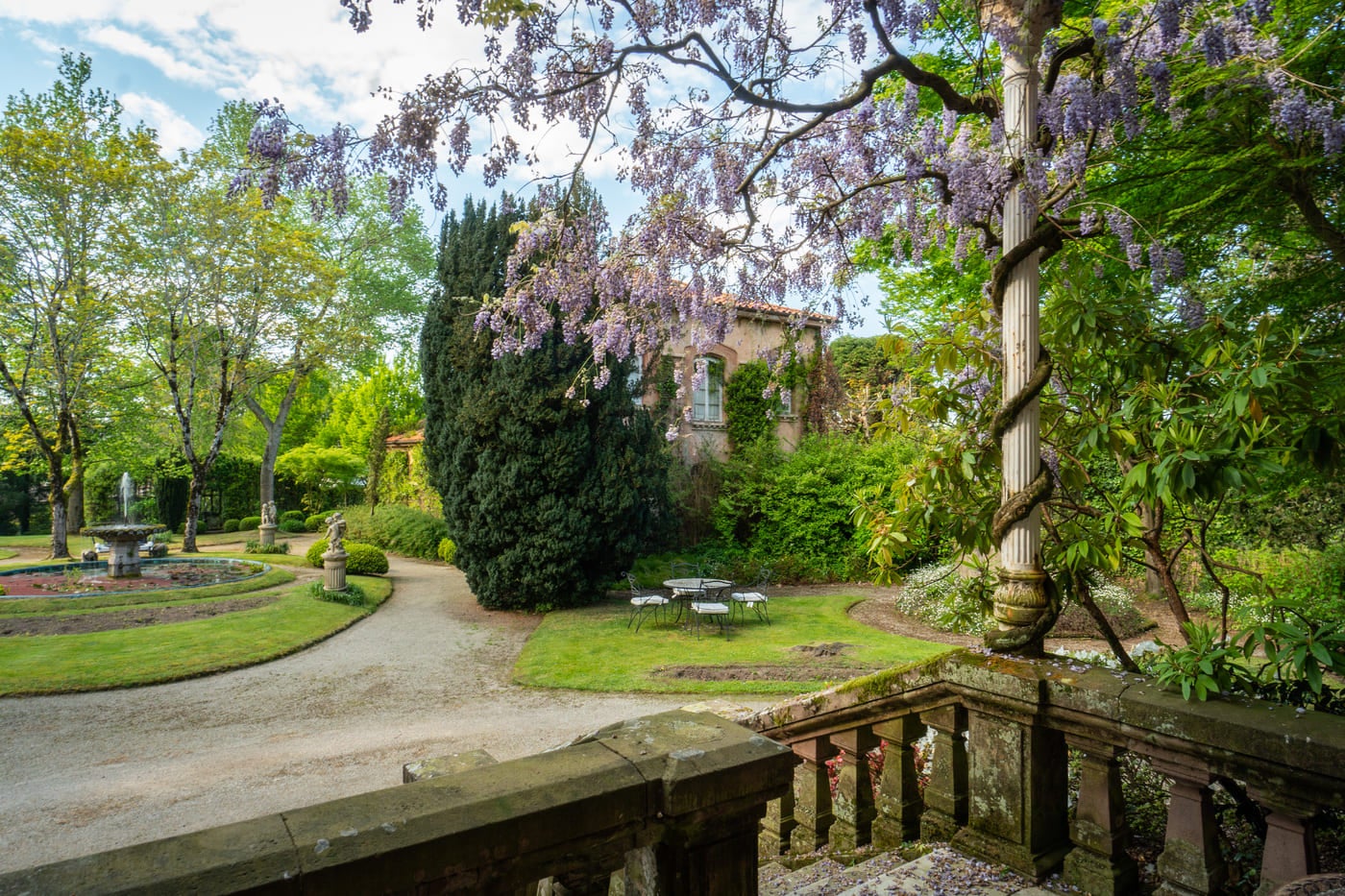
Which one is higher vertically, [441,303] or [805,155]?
[441,303]

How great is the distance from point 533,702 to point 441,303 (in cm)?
857

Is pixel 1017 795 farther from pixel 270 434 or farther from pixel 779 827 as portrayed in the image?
pixel 270 434

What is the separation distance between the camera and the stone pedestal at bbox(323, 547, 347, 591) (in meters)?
14.1

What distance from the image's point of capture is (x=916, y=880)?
2428 millimetres

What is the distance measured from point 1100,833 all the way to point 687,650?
27.9ft

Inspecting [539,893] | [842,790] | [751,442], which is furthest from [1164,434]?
[751,442]

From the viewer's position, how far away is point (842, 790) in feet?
10.1

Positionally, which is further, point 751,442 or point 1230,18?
point 751,442

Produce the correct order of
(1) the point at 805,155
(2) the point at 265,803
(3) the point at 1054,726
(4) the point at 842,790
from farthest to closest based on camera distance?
1. (2) the point at 265,803
2. (1) the point at 805,155
3. (4) the point at 842,790
4. (3) the point at 1054,726

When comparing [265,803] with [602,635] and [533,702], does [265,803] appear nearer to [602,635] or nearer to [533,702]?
[533,702]

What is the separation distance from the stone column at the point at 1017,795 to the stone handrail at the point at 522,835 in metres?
1.13

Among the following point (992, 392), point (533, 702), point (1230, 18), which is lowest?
point (533, 702)

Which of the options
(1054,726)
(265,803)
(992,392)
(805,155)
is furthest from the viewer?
(265,803)

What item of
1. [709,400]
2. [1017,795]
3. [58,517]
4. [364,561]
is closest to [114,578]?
[364,561]
